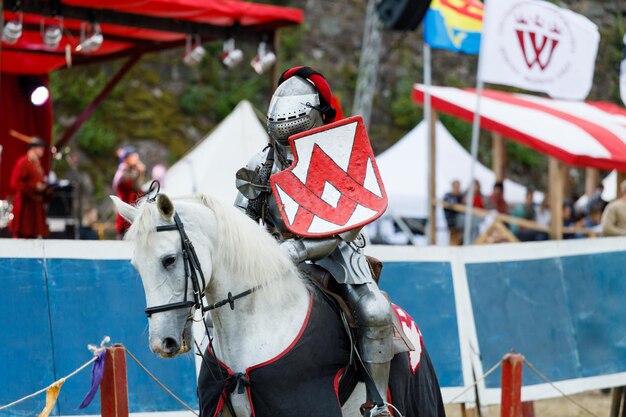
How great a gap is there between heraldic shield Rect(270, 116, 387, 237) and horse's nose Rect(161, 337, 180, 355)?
2.57 feet

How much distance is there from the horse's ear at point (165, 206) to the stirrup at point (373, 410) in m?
1.24

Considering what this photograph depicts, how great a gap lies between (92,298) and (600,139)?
7833 mm

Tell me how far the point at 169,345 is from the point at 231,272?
0.49 meters

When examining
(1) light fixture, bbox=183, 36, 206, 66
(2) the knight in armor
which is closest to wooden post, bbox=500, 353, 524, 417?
(2) the knight in armor

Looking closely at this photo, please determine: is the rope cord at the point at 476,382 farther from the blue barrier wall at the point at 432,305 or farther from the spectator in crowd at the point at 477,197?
the spectator in crowd at the point at 477,197

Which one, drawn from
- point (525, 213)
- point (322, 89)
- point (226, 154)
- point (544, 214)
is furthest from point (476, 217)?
point (322, 89)

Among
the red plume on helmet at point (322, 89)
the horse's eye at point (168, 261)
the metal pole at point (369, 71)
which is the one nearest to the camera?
the horse's eye at point (168, 261)

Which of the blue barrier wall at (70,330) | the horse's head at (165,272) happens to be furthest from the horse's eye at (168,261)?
the blue barrier wall at (70,330)

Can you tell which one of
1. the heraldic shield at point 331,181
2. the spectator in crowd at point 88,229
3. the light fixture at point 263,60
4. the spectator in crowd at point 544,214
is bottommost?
the spectator in crowd at point 544,214

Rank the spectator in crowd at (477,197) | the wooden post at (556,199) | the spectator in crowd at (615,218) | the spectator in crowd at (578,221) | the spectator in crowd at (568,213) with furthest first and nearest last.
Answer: the spectator in crowd at (568,213) → the spectator in crowd at (578,221) → the spectator in crowd at (477,197) → the wooden post at (556,199) → the spectator in crowd at (615,218)

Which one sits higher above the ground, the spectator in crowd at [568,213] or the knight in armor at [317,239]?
the knight in armor at [317,239]

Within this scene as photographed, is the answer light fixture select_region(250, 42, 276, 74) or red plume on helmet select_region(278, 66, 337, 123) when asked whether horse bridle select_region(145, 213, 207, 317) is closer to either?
red plume on helmet select_region(278, 66, 337, 123)

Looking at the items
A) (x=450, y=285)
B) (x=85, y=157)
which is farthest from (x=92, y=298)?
(x=85, y=157)

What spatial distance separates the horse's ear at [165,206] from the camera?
3.86m
